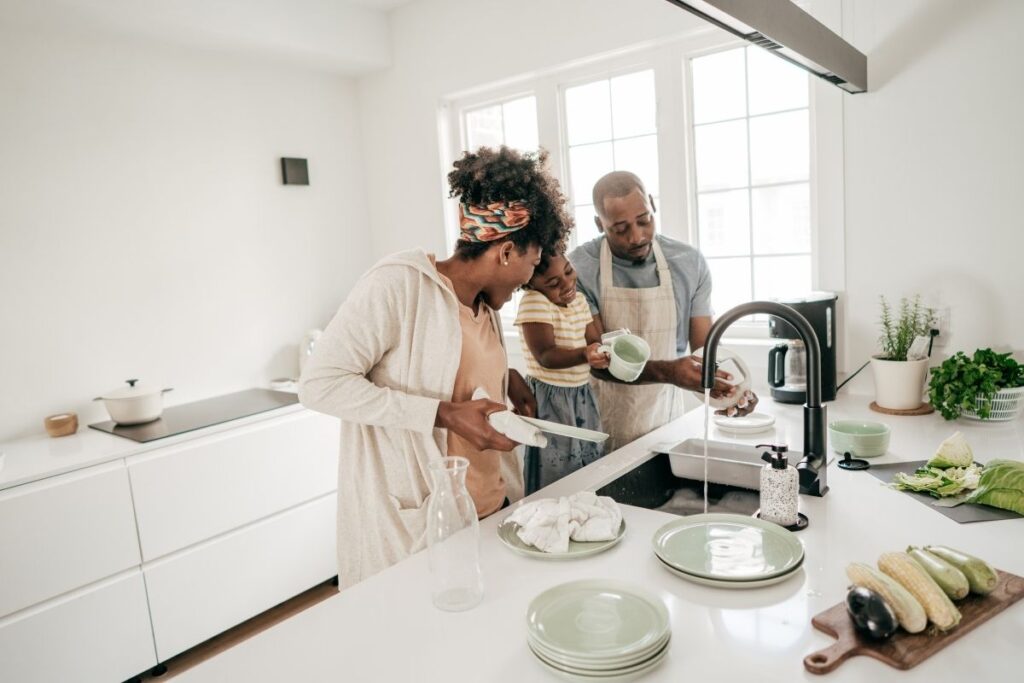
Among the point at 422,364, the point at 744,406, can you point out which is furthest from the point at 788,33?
the point at 422,364

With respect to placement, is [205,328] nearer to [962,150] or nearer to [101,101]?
[101,101]

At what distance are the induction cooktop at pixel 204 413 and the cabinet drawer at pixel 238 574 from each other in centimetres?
46

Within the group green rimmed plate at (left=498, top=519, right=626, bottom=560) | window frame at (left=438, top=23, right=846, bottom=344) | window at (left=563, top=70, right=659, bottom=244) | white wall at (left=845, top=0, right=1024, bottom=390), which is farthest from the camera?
window at (left=563, top=70, right=659, bottom=244)

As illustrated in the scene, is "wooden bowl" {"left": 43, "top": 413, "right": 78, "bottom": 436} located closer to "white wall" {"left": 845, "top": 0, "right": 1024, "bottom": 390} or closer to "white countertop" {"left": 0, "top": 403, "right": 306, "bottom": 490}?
"white countertop" {"left": 0, "top": 403, "right": 306, "bottom": 490}

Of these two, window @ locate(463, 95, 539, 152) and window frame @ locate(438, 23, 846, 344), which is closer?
Answer: window frame @ locate(438, 23, 846, 344)

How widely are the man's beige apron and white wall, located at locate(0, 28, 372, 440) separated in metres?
2.06

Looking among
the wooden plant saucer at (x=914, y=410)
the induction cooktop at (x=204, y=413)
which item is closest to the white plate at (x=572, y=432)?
the wooden plant saucer at (x=914, y=410)

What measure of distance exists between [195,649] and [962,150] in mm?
3314

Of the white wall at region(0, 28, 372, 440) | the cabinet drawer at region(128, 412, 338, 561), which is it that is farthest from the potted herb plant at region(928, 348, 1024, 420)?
the white wall at region(0, 28, 372, 440)

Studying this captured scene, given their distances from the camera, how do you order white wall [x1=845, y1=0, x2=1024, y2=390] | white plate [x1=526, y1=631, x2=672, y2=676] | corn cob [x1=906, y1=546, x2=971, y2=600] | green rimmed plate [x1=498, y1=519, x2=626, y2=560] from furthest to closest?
white wall [x1=845, y1=0, x2=1024, y2=390], green rimmed plate [x1=498, y1=519, x2=626, y2=560], corn cob [x1=906, y1=546, x2=971, y2=600], white plate [x1=526, y1=631, x2=672, y2=676]

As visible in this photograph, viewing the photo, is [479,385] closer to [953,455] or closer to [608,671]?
[608,671]

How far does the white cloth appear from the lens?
1269mm

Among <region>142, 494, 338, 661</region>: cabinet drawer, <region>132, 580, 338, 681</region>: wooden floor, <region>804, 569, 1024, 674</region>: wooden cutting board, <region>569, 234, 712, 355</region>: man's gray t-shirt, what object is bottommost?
<region>132, 580, 338, 681</region>: wooden floor

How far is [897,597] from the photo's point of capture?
95 cm
